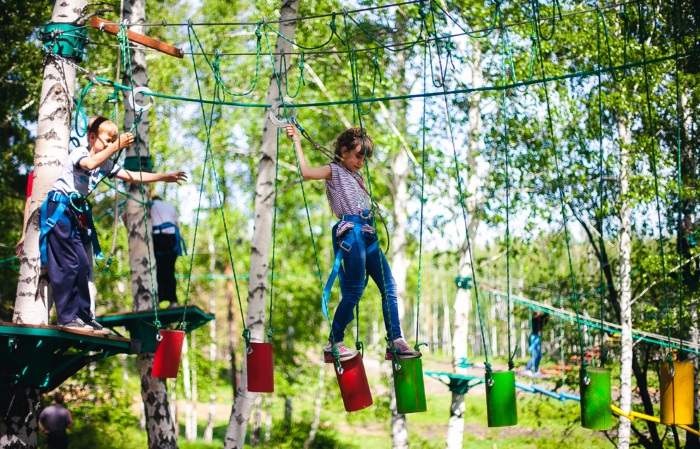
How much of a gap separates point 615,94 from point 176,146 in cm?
1107

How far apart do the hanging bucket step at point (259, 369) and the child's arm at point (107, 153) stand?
1.50 m

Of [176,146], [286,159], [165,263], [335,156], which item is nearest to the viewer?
[335,156]

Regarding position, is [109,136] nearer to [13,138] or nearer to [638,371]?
[13,138]

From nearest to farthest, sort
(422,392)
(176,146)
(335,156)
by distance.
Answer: (422,392), (335,156), (176,146)

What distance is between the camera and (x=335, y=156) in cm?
503

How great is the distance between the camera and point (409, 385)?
456 centimetres

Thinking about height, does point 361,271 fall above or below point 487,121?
below

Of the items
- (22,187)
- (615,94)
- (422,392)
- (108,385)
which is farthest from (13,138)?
(422,392)

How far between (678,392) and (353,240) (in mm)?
2225

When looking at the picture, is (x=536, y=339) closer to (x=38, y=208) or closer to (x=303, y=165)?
(x=303, y=165)

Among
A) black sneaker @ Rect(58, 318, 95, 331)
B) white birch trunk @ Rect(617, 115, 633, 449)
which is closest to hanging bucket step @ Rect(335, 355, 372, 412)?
black sneaker @ Rect(58, 318, 95, 331)

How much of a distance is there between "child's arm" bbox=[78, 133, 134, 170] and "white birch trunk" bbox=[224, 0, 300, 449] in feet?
8.77

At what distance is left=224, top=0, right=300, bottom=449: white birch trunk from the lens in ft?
23.7

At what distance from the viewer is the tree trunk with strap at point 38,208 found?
479cm
